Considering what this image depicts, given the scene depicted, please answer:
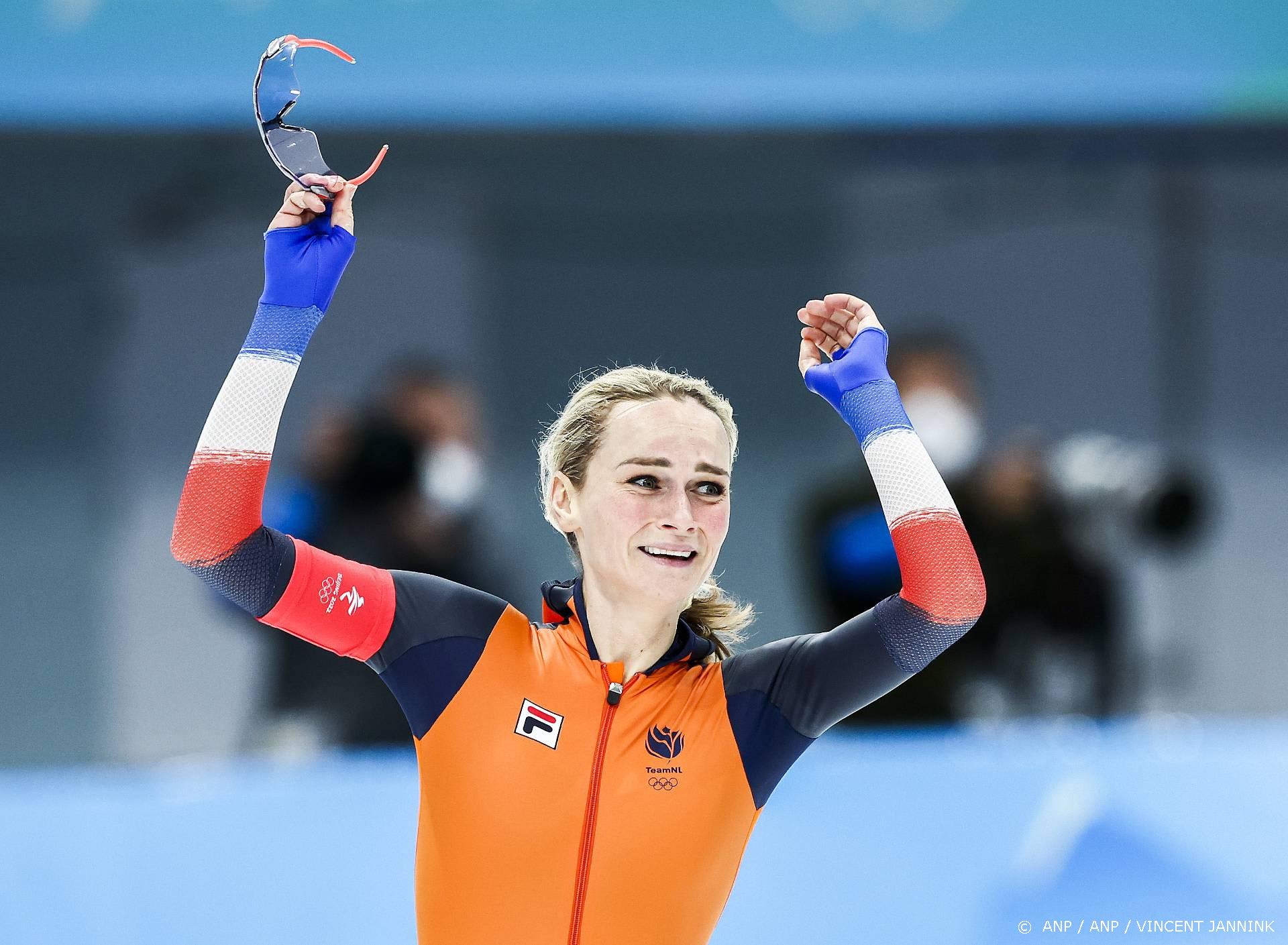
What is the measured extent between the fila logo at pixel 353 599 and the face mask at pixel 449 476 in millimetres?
2752

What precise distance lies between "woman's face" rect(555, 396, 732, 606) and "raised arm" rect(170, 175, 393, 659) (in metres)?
0.33

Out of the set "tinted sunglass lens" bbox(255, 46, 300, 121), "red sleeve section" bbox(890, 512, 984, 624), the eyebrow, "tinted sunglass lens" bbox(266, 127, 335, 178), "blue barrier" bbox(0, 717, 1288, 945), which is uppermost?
"tinted sunglass lens" bbox(255, 46, 300, 121)

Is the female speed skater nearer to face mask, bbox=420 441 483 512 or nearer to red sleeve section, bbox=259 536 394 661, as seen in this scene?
red sleeve section, bbox=259 536 394 661

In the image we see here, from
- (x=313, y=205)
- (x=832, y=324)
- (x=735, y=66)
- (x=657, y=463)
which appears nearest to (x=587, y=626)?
(x=657, y=463)

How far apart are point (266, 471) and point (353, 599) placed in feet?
0.87

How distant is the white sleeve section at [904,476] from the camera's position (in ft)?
6.30

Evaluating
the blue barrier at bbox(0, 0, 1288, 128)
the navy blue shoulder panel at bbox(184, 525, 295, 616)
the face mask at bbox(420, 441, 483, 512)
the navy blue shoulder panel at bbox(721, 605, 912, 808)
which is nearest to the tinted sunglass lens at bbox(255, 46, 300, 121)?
the navy blue shoulder panel at bbox(184, 525, 295, 616)

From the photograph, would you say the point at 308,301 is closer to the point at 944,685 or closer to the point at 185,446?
the point at 944,685

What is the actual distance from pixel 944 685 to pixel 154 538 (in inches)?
187

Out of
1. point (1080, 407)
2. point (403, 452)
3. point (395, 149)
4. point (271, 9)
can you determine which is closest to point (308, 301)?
point (403, 452)

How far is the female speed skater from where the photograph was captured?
1.87 metres

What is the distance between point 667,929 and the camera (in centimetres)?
190

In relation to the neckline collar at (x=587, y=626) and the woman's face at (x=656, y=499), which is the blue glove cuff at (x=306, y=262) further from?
the neckline collar at (x=587, y=626)

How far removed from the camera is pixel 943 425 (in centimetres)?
474
